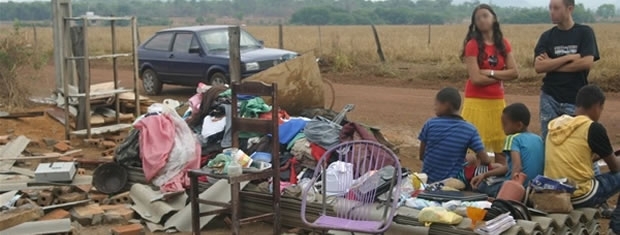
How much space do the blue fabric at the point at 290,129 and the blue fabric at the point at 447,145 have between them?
146 centimetres

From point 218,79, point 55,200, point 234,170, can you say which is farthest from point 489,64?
point 218,79

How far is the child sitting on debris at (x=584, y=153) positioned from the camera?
17.9ft

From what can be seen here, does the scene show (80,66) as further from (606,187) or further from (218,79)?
(606,187)

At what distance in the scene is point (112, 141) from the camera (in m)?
10.6

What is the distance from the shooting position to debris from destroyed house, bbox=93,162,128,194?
7.64m

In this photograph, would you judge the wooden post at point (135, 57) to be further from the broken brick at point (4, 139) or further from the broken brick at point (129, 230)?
the broken brick at point (129, 230)

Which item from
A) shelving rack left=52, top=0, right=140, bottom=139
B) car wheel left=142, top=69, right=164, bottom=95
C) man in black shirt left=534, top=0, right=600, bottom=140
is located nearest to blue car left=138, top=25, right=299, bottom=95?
car wheel left=142, top=69, right=164, bottom=95

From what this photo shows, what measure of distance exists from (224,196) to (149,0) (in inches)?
5208

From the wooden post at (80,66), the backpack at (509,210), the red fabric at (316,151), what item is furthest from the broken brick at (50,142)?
the backpack at (509,210)

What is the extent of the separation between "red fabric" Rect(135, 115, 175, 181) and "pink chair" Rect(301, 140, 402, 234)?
1.75 metres

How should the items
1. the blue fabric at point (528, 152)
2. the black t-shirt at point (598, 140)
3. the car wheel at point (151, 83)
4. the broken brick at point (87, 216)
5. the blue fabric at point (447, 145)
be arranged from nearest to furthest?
the black t-shirt at point (598, 140), the blue fabric at point (528, 152), the blue fabric at point (447, 145), the broken brick at point (87, 216), the car wheel at point (151, 83)

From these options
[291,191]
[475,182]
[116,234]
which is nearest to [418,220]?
[475,182]

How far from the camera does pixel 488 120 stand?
6.68 metres

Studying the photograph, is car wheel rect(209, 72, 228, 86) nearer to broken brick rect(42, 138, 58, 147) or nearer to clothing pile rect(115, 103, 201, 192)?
broken brick rect(42, 138, 58, 147)
